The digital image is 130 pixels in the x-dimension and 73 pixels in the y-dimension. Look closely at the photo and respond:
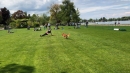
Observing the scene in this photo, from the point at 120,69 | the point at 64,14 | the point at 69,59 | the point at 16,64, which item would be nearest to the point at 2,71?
the point at 16,64

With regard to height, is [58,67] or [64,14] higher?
[64,14]

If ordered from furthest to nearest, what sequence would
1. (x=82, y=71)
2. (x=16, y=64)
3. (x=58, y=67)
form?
1. (x=16, y=64)
2. (x=58, y=67)
3. (x=82, y=71)

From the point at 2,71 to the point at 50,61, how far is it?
10.1 feet

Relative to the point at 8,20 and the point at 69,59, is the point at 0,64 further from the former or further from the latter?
the point at 8,20

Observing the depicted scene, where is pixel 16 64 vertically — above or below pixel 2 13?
below

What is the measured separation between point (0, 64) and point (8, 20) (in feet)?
302

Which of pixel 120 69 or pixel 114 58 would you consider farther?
pixel 114 58

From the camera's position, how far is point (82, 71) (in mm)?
9484

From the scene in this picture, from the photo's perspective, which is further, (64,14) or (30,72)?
(64,14)

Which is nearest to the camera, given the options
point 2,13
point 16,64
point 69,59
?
point 16,64

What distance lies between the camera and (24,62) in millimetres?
11758

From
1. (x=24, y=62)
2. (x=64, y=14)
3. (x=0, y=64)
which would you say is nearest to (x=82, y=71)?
(x=24, y=62)

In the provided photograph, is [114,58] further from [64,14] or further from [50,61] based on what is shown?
[64,14]

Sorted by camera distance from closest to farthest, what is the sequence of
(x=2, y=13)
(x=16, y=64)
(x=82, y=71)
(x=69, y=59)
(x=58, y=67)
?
1. (x=82, y=71)
2. (x=58, y=67)
3. (x=16, y=64)
4. (x=69, y=59)
5. (x=2, y=13)
